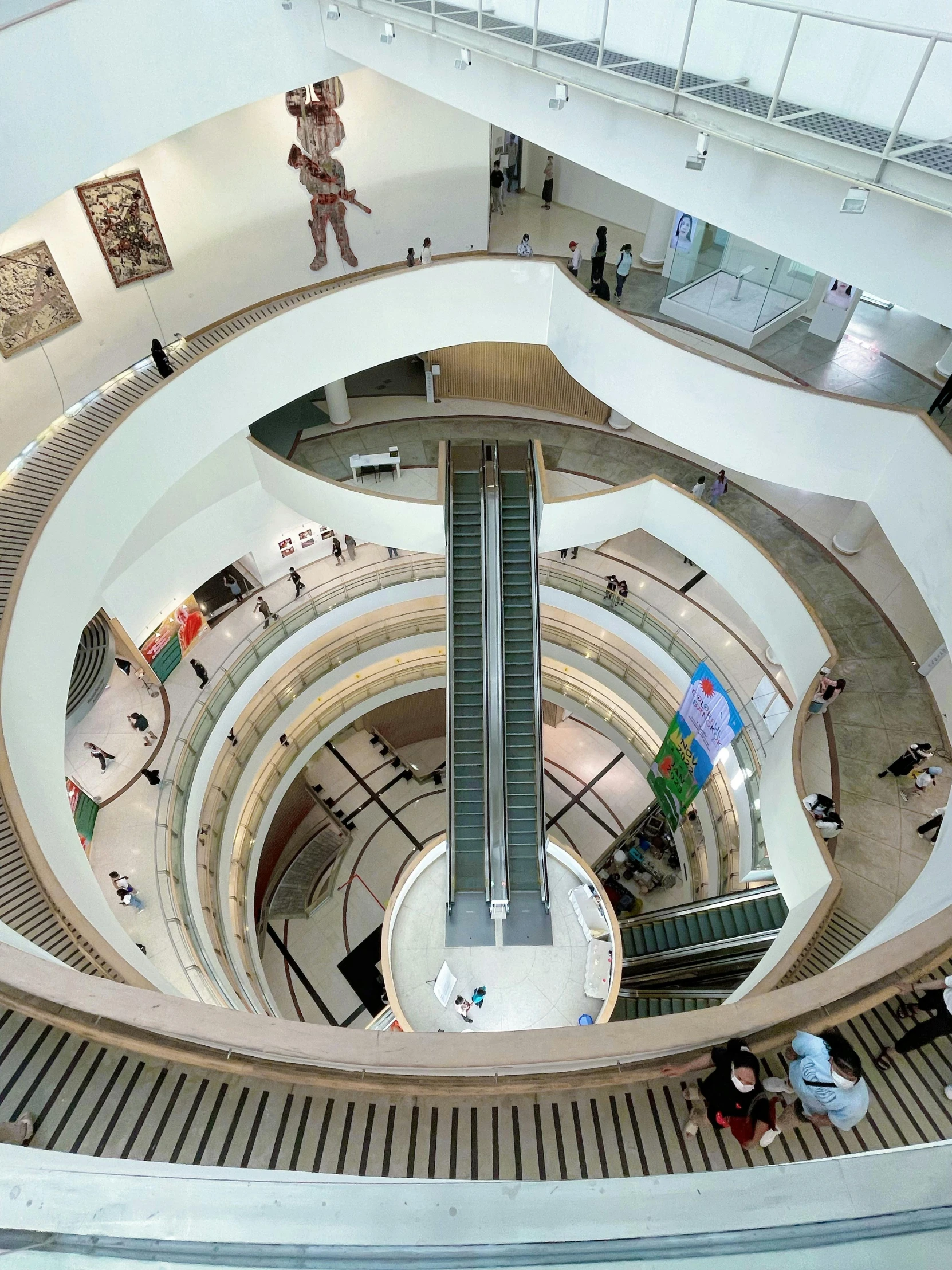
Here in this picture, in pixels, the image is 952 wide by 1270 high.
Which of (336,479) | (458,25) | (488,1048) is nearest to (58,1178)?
(488,1048)

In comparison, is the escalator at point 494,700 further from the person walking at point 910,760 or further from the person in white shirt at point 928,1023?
the person in white shirt at point 928,1023

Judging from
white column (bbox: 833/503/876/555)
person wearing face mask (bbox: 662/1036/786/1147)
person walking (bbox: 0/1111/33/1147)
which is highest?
white column (bbox: 833/503/876/555)

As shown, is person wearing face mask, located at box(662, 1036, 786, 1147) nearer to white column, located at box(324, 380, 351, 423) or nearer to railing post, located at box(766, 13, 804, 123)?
railing post, located at box(766, 13, 804, 123)

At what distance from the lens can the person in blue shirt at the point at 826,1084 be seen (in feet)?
13.2

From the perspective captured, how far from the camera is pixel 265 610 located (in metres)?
15.4

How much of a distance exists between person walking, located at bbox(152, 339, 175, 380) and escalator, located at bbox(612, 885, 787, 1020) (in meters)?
13.5

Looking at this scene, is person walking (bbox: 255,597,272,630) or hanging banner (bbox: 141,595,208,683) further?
person walking (bbox: 255,597,272,630)

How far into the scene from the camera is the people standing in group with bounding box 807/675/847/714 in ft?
36.4

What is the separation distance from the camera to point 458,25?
813cm

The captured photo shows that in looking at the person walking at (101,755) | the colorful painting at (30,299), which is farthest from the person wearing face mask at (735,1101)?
the colorful painting at (30,299)

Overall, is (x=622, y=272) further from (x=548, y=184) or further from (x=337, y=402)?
(x=337, y=402)

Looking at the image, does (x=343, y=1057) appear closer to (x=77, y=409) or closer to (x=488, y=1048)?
(x=488, y=1048)

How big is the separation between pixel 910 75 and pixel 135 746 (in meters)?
14.6

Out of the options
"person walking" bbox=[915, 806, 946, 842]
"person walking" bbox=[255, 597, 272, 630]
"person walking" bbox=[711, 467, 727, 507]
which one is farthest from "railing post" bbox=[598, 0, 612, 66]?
"person walking" bbox=[255, 597, 272, 630]
